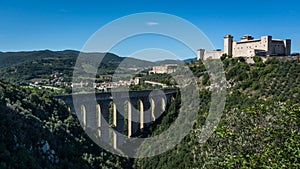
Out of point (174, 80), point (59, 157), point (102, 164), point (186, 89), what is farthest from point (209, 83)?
point (59, 157)

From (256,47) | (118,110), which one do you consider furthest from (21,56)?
(256,47)

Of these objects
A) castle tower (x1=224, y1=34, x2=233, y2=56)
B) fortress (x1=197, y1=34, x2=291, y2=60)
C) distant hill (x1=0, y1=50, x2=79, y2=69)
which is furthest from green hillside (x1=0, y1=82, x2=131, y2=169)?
distant hill (x1=0, y1=50, x2=79, y2=69)

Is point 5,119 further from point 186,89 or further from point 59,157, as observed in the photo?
point 186,89

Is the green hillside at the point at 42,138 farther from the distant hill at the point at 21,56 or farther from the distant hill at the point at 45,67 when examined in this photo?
the distant hill at the point at 21,56

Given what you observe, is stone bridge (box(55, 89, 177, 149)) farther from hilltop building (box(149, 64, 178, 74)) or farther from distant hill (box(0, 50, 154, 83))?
distant hill (box(0, 50, 154, 83))

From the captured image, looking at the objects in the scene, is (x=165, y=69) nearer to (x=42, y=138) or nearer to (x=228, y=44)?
(x=228, y=44)
